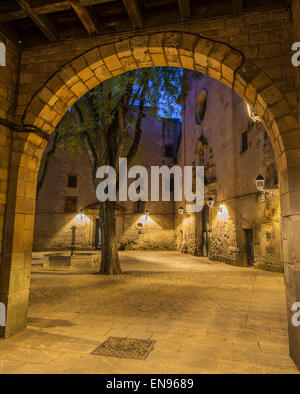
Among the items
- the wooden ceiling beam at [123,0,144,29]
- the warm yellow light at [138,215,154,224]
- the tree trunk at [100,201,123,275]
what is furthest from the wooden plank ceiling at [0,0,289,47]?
the warm yellow light at [138,215,154,224]

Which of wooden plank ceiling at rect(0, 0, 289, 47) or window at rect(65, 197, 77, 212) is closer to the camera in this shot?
wooden plank ceiling at rect(0, 0, 289, 47)

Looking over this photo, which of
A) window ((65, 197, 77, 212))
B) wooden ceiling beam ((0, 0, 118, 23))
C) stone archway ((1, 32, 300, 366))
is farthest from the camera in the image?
window ((65, 197, 77, 212))

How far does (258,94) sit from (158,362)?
10.5 ft

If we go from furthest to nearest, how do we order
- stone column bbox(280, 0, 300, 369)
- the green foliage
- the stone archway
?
1. the green foliage
2. the stone archway
3. stone column bbox(280, 0, 300, 369)

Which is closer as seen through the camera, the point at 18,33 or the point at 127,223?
the point at 18,33

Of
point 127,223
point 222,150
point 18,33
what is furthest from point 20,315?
point 127,223

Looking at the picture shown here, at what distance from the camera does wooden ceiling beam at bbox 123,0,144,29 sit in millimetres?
3229

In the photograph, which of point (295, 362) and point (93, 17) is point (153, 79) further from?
point (295, 362)

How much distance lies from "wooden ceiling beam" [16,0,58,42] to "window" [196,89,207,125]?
39.6ft

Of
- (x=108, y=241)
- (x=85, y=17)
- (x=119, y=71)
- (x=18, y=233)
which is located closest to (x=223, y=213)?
(x=108, y=241)

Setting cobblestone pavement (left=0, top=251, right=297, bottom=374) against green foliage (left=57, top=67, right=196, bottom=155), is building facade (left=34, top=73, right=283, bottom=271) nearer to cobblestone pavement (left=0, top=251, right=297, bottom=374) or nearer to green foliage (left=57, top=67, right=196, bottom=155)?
green foliage (left=57, top=67, right=196, bottom=155)

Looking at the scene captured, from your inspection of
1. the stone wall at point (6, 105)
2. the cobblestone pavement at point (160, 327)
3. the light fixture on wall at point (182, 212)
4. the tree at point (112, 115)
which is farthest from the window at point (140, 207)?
the stone wall at point (6, 105)

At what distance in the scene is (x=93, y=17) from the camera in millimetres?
3512
